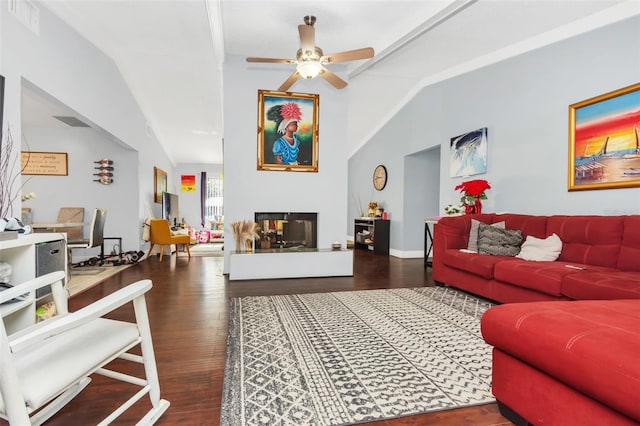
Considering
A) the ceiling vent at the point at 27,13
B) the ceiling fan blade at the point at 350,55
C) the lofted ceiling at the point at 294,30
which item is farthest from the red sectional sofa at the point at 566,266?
the ceiling vent at the point at 27,13

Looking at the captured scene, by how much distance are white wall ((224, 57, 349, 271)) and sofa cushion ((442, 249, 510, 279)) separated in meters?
1.67

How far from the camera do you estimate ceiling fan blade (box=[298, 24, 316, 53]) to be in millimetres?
2992

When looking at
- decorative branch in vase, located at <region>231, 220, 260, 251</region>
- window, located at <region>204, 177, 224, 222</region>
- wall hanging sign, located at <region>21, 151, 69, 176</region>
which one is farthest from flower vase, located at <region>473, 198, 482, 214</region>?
window, located at <region>204, 177, 224, 222</region>

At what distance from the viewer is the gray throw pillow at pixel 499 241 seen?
327cm

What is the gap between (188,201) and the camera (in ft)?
33.1

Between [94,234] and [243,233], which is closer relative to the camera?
[243,233]

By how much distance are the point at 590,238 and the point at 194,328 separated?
3.47 metres

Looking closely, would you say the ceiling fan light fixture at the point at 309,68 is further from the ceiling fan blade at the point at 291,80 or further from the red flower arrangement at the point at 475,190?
the red flower arrangement at the point at 475,190

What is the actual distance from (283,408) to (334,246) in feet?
10.5

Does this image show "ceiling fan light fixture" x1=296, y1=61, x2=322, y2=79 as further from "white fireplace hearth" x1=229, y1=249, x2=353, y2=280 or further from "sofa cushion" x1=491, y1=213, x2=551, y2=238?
"sofa cushion" x1=491, y1=213, x2=551, y2=238

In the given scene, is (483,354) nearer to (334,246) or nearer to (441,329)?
(441,329)

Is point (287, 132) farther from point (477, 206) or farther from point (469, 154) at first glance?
point (477, 206)

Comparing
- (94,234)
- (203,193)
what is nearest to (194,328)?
(94,234)

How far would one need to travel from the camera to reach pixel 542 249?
3.05m
